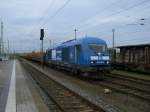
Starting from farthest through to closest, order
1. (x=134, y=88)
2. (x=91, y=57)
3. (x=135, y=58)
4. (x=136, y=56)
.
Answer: (x=135, y=58), (x=136, y=56), (x=91, y=57), (x=134, y=88)

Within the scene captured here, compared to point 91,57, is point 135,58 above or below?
below

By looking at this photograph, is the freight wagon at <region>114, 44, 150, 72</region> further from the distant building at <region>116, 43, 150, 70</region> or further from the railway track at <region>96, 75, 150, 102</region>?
the railway track at <region>96, 75, 150, 102</region>

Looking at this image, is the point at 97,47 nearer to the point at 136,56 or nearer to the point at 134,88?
the point at 134,88

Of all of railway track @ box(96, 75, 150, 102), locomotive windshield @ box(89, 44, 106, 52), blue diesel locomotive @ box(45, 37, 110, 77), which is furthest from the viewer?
locomotive windshield @ box(89, 44, 106, 52)

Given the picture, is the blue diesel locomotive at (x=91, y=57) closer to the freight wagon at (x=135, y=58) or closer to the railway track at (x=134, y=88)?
the railway track at (x=134, y=88)

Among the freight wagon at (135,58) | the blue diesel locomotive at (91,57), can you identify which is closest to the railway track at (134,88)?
the blue diesel locomotive at (91,57)

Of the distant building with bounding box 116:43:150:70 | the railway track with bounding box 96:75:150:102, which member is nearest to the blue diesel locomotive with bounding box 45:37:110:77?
the railway track with bounding box 96:75:150:102

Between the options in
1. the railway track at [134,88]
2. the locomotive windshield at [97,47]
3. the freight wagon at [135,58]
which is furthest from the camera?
the freight wagon at [135,58]

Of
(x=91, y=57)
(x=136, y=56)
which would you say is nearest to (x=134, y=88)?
(x=91, y=57)

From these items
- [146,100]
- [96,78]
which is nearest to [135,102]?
[146,100]

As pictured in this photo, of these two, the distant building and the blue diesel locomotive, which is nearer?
the blue diesel locomotive

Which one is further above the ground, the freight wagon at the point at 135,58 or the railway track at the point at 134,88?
the freight wagon at the point at 135,58

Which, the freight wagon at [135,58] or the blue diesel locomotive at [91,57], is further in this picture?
the freight wagon at [135,58]

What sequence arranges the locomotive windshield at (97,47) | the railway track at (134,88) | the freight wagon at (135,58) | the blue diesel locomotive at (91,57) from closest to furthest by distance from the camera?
the railway track at (134,88) → the blue diesel locomotive at (91,57) → the locomotive windshield at (97,47) → the freight wagon at (135,58)
